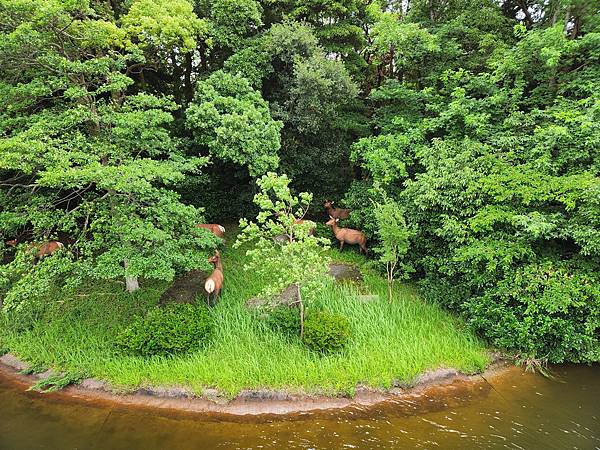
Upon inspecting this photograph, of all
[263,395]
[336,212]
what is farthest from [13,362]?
[336,212]

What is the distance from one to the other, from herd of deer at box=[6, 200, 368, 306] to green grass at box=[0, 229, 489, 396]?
424 mm

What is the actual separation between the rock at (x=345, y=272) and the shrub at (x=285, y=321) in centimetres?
222

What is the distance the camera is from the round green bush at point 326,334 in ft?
21.4

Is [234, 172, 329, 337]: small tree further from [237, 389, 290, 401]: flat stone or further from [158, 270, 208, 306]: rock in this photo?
[158, 270, 208, 306]: rock

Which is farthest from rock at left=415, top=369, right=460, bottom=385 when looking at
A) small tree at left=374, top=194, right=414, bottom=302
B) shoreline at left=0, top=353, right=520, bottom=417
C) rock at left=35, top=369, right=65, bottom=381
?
rock at left=35, top=369, right=65, bottom=381

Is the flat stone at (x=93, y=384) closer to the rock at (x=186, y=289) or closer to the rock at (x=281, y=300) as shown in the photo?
the rock at (x=186, y=289)

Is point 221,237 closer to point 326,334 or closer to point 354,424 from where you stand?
point 326,334

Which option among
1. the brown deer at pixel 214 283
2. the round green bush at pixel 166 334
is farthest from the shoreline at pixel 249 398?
the brown deer at pixel 214 283

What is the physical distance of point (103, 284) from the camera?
8.92 m

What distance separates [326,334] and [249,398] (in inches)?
67.6

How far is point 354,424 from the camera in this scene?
5.42m

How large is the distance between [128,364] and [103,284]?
3.37m

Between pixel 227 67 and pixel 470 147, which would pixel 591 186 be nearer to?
pixel 470 147

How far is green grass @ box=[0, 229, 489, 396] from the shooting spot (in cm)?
612
